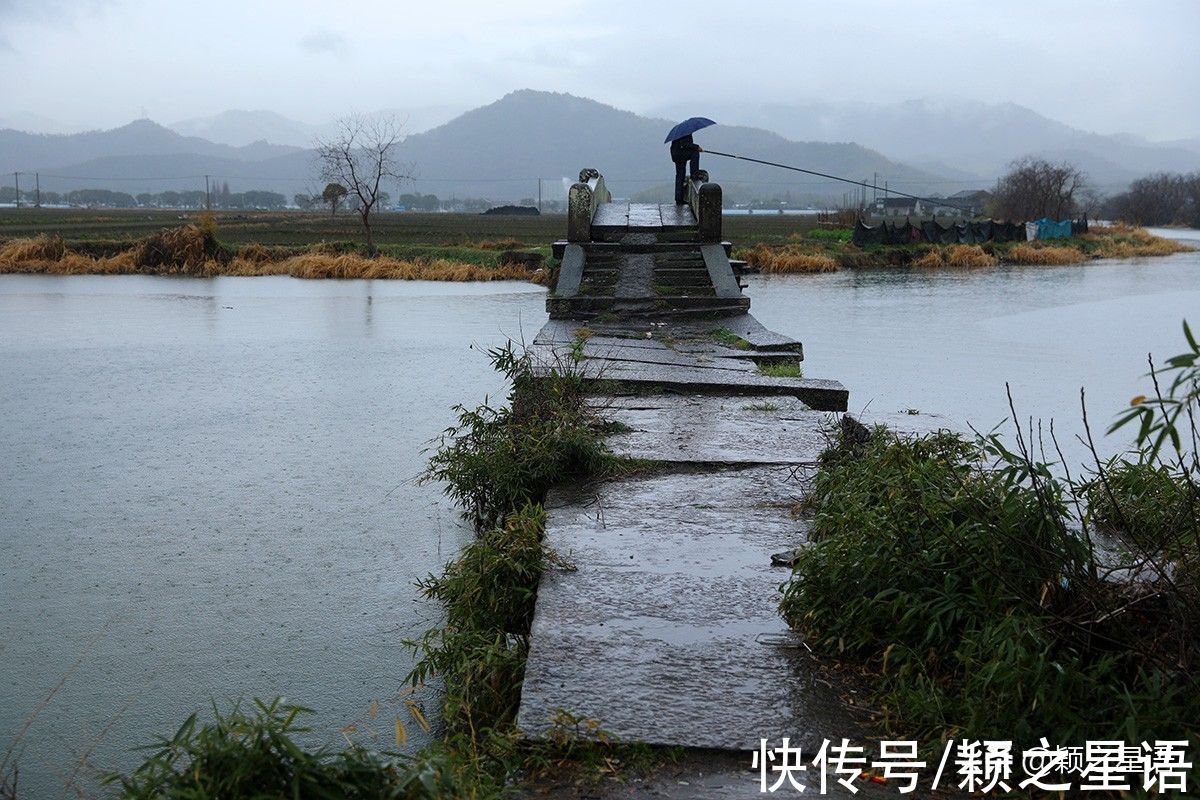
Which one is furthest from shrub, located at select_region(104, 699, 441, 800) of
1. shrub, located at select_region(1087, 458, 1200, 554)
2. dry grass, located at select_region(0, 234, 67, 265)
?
dry grass, located at select_region(0, 234, 67, 265)

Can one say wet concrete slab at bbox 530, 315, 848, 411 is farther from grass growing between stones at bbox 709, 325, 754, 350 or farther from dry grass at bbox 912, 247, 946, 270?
dry grass at bbox 912, 247, 946, 270

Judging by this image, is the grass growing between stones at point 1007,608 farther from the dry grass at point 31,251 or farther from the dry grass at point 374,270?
the dry grass at point 31,251

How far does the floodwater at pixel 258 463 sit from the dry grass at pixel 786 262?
9.21 metres

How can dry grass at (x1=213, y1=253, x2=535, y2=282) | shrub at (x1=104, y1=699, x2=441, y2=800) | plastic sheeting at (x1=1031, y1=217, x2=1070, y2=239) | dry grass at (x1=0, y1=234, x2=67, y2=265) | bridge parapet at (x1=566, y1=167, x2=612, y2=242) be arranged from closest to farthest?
shrub at (x1=104, y1=699, x2=441, y2=800)
bridge parapet at (x1=566, y1=167, x2=612, y2=242)
dry grass at (x1=213, y1=253, x2=535, y2=282)
dry grass at (x1=0, y1=234, x2=67, y2=265)
plastic sheeting at (x1=1031, y1=217, x2=1070, y2=239)

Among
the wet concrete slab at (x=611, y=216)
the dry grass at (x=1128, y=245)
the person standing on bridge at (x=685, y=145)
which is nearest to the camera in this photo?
the wet concrete slab at (x=611, y=216)

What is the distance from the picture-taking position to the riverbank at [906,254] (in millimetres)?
28875

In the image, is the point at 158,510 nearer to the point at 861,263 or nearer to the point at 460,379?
the point at 460,379

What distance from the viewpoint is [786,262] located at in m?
28.7

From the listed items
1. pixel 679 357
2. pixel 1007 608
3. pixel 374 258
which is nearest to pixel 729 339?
pixel 679 357

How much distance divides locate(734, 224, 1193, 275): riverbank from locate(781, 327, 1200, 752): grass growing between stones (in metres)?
23.4

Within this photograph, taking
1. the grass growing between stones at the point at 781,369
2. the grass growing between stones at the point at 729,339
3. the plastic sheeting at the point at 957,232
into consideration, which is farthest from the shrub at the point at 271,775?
the plastic sheeting at the point at 957,232

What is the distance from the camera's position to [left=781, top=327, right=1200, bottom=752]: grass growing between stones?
9.43 feet

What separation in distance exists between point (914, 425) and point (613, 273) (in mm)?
8744

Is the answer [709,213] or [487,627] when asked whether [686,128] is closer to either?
[709,213]
